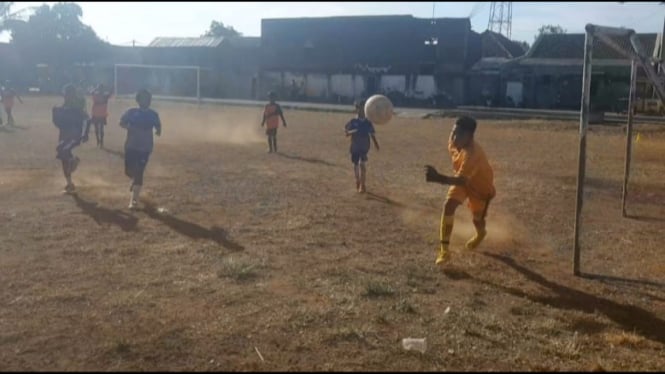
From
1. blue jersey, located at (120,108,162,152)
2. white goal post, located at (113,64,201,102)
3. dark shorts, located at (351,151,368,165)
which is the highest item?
white goal post, located at (113,64,201,102)

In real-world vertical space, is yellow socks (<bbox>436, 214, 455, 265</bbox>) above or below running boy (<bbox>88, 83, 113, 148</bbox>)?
below

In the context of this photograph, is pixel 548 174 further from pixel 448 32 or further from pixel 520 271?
pixel 448 32

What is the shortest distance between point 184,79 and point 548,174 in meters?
47.2

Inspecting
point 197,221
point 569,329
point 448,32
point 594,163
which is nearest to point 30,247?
point 197,221

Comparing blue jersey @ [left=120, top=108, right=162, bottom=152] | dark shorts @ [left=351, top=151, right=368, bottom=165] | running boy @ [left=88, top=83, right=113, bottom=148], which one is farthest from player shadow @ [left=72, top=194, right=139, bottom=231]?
running boy @ [left=88, top=83, right=113, bottom=148]

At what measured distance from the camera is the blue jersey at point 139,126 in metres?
10.9

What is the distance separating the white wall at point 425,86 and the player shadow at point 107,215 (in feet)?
147

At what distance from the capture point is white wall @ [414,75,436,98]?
54.5 m

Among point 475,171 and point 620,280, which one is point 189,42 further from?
point 620,280

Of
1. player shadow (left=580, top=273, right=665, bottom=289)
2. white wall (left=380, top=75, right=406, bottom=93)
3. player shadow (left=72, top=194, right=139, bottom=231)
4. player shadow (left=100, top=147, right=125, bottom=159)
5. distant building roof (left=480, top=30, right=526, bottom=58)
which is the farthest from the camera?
white wall (left=380, top=75, right=406, bottom=93)

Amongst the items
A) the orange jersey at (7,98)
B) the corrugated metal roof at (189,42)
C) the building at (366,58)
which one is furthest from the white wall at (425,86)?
the orange jersey at (7,98)

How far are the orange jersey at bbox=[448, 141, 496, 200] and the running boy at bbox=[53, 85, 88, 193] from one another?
701 centimetres

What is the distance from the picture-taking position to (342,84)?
2295 inches

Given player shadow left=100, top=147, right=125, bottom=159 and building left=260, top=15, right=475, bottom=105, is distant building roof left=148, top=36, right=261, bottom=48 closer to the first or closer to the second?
building left=260, top=15, right=475, bottom=105
